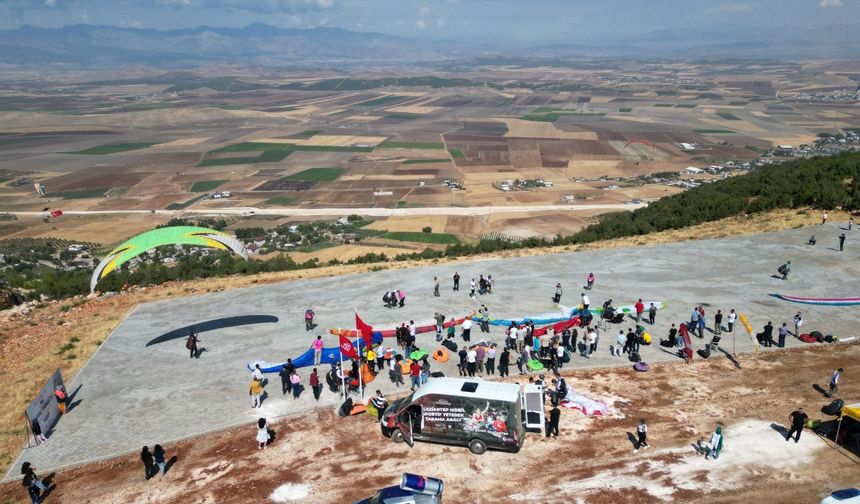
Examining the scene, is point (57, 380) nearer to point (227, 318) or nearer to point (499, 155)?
point (227, 318)

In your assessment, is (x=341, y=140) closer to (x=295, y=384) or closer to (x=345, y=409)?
(x=295, y=384)

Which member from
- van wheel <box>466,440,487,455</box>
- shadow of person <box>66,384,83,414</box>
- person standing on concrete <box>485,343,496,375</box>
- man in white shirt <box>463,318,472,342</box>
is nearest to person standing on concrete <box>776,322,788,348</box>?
person standing on concrete <box>485,343,496,375</box>

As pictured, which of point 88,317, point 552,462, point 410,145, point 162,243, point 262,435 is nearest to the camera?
point 552,462

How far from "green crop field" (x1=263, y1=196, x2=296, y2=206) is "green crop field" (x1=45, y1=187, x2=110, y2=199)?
28314 millimetres

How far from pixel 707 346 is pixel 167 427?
19.3 m

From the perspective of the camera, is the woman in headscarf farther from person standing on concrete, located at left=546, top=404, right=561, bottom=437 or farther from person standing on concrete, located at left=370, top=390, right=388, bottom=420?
person standing on concrete, located at left=370, top=390, right=388, bottom=420

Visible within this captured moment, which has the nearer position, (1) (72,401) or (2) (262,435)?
(2) (262,435)

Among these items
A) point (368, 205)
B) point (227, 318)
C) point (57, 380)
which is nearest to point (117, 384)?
point (57, 380)

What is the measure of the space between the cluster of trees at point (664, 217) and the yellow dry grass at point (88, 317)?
1.65 m

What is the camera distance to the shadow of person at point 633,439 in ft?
52.2

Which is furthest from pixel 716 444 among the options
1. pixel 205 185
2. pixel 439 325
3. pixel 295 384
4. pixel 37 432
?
pixel 205 185

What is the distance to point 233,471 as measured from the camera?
612 inches

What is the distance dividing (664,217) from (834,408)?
29096 millimetres

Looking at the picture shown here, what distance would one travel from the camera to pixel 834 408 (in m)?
16.8
